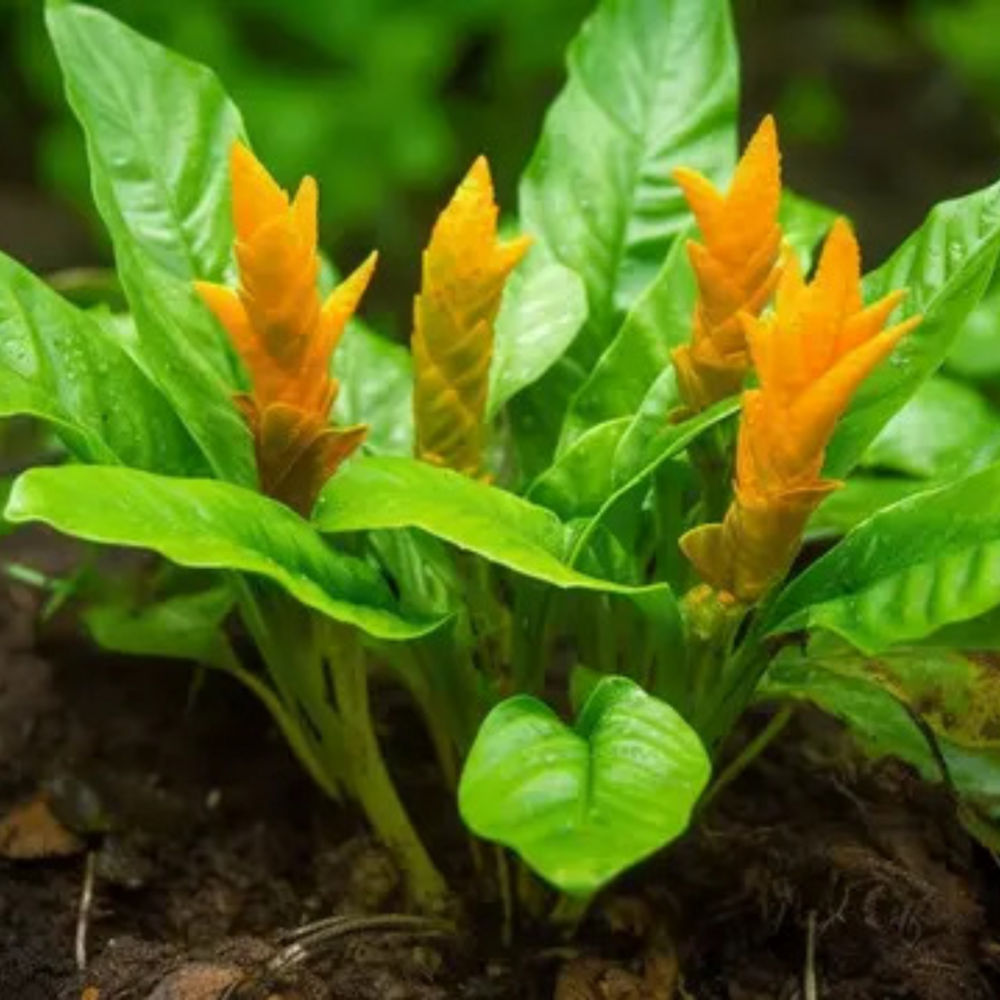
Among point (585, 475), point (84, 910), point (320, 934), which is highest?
point (585, 475)

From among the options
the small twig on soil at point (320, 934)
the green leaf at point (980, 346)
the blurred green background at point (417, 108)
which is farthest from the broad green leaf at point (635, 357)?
the blurred green background at point (417, 108)

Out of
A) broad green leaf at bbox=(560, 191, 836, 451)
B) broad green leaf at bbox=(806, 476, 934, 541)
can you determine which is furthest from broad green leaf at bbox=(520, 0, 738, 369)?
broad green leaf at bbox=(806, 476, 934, 541)

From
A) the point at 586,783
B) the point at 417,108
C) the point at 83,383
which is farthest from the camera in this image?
the point at 417,108

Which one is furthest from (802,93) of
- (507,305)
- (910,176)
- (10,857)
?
(10,857)

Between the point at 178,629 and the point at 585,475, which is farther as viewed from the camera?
the point at 178,629

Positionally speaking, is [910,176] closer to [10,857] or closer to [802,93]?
[802,93]

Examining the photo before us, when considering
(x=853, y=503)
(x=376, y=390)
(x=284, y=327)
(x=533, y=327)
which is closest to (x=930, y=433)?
(x=853, y=503)

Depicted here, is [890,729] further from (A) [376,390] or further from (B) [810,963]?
(A) [376,390]
